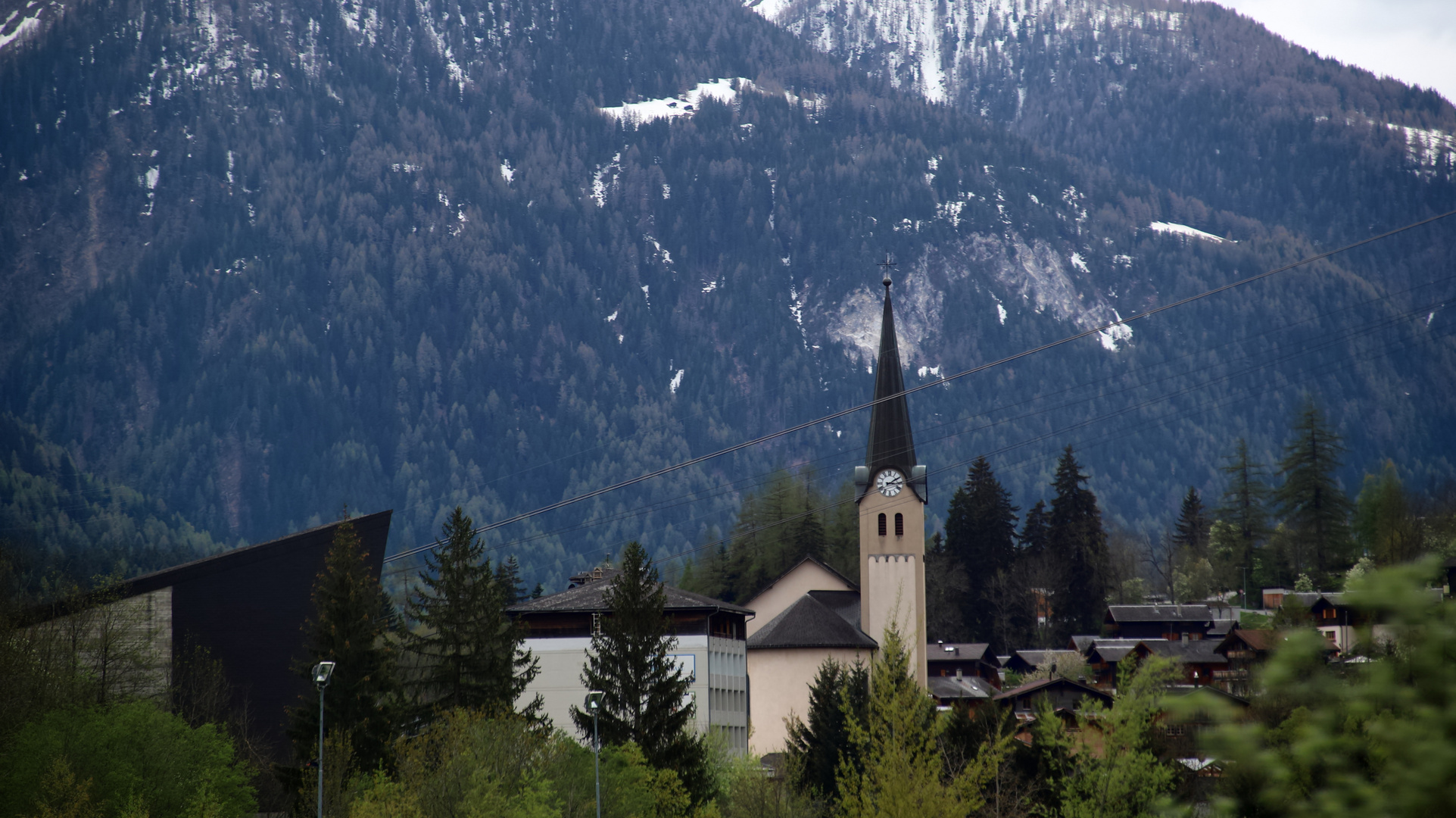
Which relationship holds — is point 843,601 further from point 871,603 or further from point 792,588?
point 871,603

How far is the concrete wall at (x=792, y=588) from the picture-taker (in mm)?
101188

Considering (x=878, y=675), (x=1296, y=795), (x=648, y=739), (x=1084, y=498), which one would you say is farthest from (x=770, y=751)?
(x=1296, y=795)

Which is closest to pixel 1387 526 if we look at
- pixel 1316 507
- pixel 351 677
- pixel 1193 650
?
pixel 1193 650

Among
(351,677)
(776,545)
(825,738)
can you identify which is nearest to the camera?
(351,677)

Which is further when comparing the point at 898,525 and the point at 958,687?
the point at 958,687

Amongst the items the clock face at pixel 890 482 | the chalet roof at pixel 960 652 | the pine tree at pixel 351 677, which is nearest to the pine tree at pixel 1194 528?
the chalet roof at pixel 960 652

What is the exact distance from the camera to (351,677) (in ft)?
154

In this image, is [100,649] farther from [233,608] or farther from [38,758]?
[38,758]

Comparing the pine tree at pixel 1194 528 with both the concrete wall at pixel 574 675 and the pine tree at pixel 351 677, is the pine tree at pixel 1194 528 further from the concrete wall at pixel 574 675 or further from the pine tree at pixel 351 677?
the pine tree at pixel 351 677

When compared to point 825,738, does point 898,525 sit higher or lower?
higher

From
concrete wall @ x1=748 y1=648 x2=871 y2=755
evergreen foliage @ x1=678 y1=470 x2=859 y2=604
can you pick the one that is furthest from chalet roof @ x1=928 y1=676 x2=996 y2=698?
evergreen foliage @ x1=678 y1=470 x2=859 y2=604

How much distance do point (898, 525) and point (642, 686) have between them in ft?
144

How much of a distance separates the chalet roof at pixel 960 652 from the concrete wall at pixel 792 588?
2099 centimetres

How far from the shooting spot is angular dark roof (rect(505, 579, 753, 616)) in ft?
255
